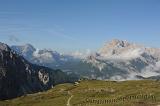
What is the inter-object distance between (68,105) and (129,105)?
43642 millimetres

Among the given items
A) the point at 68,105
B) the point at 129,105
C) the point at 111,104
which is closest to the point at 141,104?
the point at 129,105

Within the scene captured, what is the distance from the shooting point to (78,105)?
192 m

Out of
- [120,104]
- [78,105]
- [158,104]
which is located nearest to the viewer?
[158,104]

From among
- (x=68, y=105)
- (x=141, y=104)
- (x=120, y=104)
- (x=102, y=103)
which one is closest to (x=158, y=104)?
(x=141, y=104)

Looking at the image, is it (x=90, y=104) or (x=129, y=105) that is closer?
(x=129, y=105)

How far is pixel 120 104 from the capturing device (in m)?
179

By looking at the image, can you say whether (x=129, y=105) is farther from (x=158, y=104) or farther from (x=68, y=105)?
(x=68, y=105)

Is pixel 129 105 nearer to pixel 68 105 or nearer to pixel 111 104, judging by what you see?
pixel 111 104

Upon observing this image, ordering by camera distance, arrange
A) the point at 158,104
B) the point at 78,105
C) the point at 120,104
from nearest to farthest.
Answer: the point at 158,104
the point at 120,104
the point at 78,105

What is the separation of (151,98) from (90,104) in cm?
3402

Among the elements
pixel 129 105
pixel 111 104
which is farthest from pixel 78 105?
pixel 129 105

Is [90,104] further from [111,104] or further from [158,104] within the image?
[158,104]

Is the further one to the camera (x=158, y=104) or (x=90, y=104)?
(x=90, y=104)

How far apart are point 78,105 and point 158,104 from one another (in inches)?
1867
